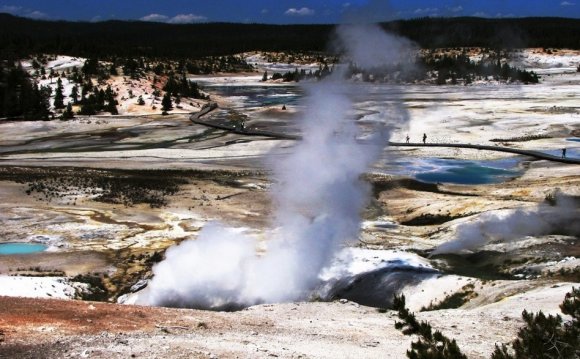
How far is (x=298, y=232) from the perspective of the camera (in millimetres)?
17891

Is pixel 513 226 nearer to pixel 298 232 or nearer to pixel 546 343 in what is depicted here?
pixel 298 232

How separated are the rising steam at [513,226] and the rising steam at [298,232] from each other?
2958 mm

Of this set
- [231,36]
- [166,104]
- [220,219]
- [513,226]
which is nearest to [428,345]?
[513,226]

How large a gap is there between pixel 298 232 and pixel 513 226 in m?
5.77

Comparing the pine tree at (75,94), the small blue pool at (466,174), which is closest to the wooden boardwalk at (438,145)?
the small blue pool at (466,174)

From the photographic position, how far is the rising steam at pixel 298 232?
13695 mm

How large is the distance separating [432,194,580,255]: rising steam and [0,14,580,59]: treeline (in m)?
6.21

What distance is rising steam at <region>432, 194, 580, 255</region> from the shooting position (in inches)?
656

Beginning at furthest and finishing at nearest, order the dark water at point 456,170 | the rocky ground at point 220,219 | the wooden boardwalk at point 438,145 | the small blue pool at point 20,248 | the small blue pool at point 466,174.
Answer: the wooden boardwalk at point 438,145 → the dark water at point 456,170 → the small blue pool at point 466,174 → the small blue pool at point 20,248 → the rocky ground at point 220,219

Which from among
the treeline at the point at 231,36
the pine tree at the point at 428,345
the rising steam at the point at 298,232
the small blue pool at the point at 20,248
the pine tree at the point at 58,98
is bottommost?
the small blue pool at the point at 20,248

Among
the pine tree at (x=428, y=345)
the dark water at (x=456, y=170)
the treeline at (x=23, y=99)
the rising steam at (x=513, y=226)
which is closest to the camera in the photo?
the pine tree at (x=428, y=345)

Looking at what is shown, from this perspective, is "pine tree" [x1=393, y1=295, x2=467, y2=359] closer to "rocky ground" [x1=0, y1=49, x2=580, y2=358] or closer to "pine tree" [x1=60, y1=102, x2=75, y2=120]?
"rocky ground" [x1=0, y1=49, x2=580, y2=358]

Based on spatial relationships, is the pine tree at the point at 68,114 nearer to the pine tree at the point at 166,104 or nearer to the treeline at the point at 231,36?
the pine tree at the point at 166,104

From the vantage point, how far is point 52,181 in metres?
25.8
